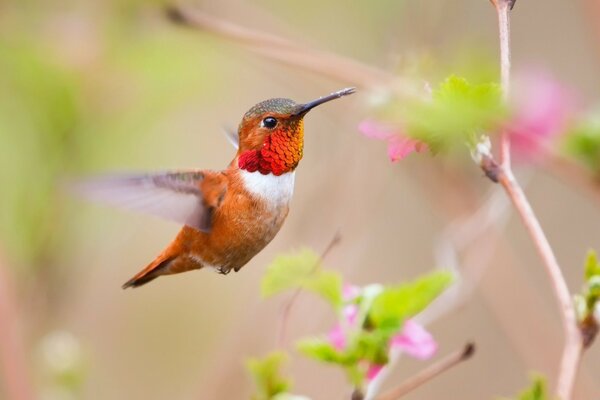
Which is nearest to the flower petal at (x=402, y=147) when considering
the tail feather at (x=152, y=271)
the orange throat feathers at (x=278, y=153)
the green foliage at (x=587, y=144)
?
the orange throat feathers at (x=278, y=153)

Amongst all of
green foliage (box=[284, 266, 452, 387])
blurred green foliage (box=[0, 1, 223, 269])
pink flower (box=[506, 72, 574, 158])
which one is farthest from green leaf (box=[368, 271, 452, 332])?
blurred green foliage (box=[0, 1, 223, 269])

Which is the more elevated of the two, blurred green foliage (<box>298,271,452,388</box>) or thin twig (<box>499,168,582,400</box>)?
thin twig (<box>499,168,582,400</box>)

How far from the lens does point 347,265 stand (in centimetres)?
216

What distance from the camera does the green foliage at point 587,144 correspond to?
1.55 metres

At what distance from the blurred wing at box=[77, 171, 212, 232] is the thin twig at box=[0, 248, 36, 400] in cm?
69

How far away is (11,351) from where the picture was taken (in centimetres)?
182

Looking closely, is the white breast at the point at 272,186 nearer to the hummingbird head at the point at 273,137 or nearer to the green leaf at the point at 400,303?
the hummingbird head at the point at 273,137

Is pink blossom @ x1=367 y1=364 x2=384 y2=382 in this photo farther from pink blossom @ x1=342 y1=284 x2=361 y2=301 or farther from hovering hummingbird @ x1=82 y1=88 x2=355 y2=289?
hovering hummingbird @ x1=82 y1=88 x2=355 y2=289

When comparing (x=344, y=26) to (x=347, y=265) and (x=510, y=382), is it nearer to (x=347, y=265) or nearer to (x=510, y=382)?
(x=347, y=265)

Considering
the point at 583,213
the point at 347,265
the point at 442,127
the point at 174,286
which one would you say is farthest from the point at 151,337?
the point at 442,127

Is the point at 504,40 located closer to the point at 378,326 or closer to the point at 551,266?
the point at 551,266

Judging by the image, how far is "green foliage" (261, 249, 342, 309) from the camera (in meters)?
1.11

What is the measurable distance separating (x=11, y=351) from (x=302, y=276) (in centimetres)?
89

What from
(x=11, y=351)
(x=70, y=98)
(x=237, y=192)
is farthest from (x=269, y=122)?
(x=70, y=98)
